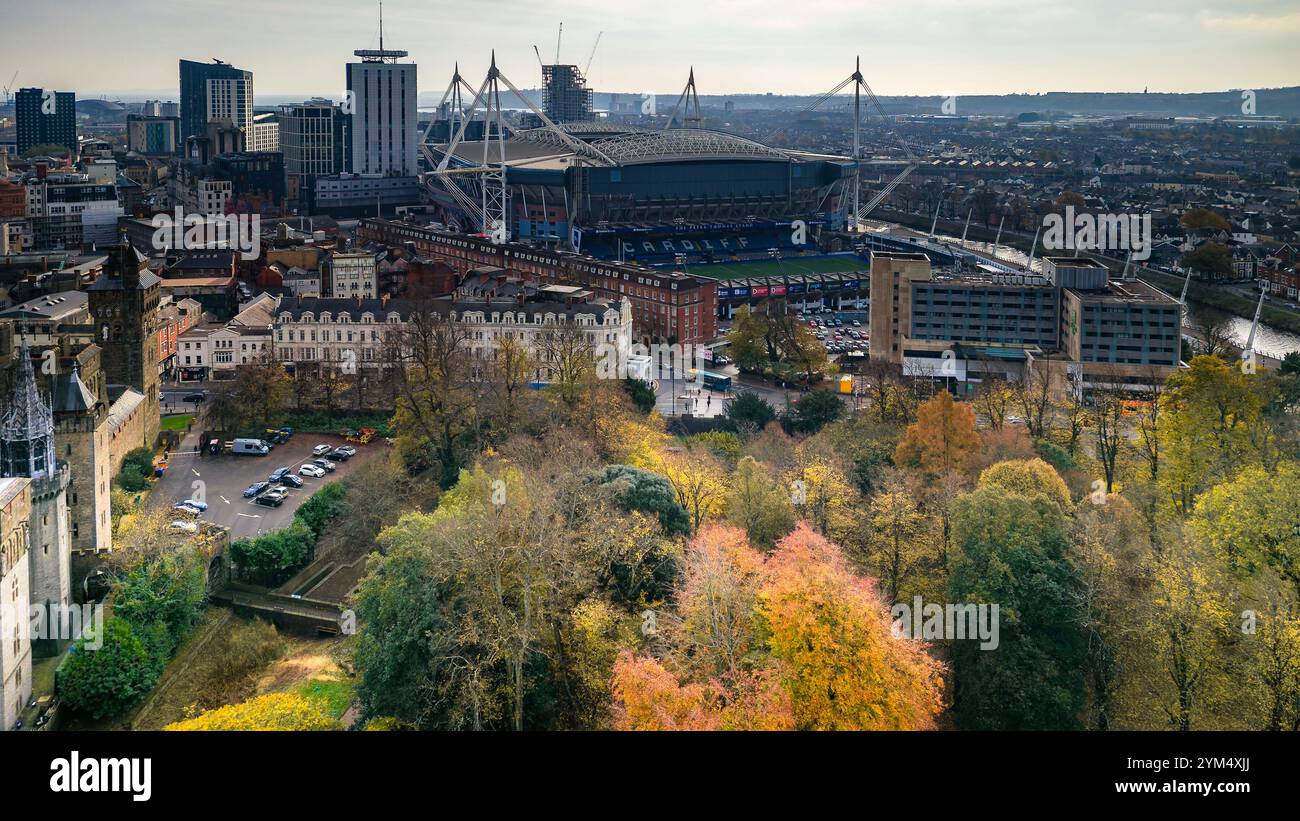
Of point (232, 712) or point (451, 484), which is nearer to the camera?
point (232, 712)

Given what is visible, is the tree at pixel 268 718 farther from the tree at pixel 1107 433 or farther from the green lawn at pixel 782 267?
the green lawn at pixel 782 267

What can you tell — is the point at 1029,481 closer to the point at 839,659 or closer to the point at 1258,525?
the point at 1258,525

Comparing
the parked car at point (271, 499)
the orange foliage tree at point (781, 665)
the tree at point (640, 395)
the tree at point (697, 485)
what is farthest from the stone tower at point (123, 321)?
the orange foliage tree at point (781, 665)

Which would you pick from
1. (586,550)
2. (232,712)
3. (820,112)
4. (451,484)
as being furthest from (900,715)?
(820,112)

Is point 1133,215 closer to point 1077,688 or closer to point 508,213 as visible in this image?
point 508,213

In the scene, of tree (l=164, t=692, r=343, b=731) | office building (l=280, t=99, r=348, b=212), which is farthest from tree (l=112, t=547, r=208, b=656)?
office building (l=280, t=99, r=348, b=212)

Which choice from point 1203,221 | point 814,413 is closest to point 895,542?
point 814,413
